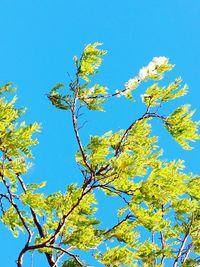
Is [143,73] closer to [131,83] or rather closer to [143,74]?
[143,74]

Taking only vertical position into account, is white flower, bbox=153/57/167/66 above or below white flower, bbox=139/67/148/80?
above

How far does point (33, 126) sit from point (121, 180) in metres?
2.09

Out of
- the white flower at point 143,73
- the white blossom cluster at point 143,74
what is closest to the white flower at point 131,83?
the white blossom cluster at point 143,74

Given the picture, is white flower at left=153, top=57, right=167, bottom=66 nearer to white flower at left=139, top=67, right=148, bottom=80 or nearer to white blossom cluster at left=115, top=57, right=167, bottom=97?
white blossom cluster at left=115, top=57, right=167, bottom=97

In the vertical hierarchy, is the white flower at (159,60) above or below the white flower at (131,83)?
above

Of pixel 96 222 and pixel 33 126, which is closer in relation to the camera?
pixel 33 126

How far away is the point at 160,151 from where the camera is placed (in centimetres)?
964

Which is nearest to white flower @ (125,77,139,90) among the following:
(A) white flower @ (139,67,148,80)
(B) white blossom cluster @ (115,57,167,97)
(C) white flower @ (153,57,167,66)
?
(B) white blossom cluster @ (115,57,167,97)

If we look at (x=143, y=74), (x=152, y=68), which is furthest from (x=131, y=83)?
(x=152, y=68)

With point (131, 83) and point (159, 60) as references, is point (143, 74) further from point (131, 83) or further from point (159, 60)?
point (159, 60)

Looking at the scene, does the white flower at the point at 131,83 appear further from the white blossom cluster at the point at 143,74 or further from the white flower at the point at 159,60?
the white flower at the point at 159,60

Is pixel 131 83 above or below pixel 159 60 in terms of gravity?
below

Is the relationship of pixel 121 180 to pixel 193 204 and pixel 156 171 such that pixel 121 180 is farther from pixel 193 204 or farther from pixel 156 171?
pixel 193 204

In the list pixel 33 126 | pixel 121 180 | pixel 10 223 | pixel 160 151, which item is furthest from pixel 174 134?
pixel 10 223
